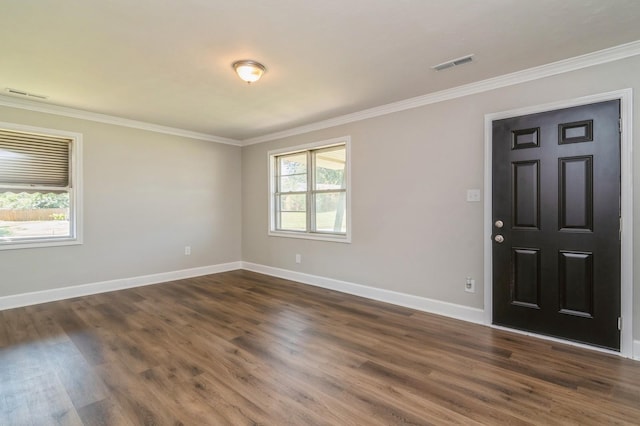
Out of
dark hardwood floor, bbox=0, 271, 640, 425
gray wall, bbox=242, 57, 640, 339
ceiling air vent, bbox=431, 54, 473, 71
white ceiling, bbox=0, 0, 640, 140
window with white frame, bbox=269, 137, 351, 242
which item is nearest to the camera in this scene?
dark hardwood floor, bbox=0, 271, 640, 425

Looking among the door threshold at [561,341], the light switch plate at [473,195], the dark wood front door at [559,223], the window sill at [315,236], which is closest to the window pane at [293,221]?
the window sill at [315,236]

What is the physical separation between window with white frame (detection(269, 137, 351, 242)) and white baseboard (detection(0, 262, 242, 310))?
147cm

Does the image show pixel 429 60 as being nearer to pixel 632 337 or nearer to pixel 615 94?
pixel 615 94

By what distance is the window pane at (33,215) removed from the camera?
382cm

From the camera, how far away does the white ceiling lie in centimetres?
202

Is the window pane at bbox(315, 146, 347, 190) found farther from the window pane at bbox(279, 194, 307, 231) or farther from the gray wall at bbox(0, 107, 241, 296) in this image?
the gray wall at bbox(0, 107, 241, 296)

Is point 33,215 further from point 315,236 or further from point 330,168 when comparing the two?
point 330,168

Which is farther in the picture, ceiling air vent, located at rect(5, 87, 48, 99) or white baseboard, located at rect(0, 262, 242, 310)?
white baseboard, located at rect(0, 262, 242, 310)

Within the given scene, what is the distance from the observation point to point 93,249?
436cm

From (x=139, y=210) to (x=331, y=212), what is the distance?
9.67 feet

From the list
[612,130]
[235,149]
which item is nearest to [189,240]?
[235,149]

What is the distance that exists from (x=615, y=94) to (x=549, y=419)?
2.54 metres

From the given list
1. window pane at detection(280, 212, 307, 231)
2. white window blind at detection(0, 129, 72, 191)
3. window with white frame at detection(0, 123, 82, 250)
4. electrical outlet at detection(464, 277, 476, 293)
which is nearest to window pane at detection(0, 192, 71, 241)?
window with white frame at detection(0, 123, 82, 250)

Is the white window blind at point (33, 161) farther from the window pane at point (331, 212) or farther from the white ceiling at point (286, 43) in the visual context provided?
the window pane at point (331, 212)
